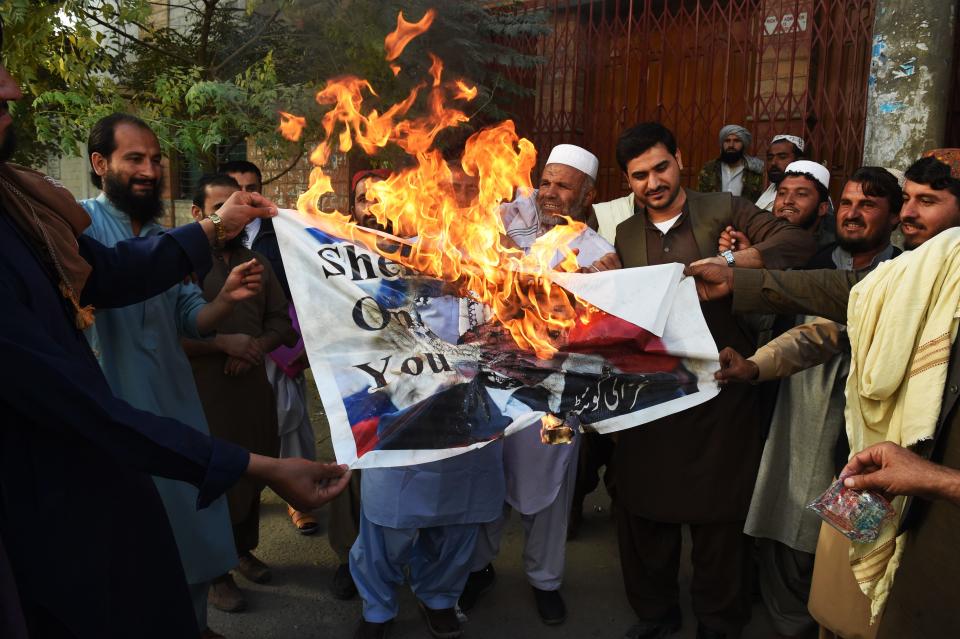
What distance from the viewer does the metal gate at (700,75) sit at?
7.12 meters

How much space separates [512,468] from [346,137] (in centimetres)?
202

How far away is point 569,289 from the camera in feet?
10.1

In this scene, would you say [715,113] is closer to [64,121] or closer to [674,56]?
[674,56]

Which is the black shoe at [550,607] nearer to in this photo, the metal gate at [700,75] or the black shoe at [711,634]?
the black shoe at [711,634]

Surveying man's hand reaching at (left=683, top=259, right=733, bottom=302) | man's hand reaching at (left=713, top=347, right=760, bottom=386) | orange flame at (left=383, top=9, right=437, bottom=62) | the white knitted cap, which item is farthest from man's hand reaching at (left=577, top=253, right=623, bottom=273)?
orange flame at (left=383, top=9, right=437, bottom=62)

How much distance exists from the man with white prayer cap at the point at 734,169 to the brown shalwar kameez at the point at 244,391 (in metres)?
4.30

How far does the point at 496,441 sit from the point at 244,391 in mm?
1605

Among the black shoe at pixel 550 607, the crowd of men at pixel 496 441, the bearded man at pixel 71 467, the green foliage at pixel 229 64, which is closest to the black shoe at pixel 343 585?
the crowd of men at pixel 496 441

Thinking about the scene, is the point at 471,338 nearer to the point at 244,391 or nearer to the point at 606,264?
the point at 606,264

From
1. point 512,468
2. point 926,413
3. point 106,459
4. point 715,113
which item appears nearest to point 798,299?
point 926,413

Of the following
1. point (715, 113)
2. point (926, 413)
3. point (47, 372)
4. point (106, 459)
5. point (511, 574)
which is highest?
point (715, 113)

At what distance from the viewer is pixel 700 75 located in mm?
7949

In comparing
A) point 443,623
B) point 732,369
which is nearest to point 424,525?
point 443,623

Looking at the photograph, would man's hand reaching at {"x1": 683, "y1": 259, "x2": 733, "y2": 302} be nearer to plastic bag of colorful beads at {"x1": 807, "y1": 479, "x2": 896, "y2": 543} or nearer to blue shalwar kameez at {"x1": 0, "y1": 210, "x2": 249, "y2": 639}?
plastic bag of colorful beads at {"x1": 807, "y1": 479, "x2": 896, "y2": 543}
